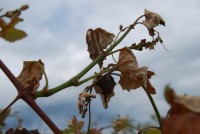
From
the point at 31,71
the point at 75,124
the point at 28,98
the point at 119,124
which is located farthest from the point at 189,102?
the point at 119,124

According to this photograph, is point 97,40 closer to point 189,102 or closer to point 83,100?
point 83,100

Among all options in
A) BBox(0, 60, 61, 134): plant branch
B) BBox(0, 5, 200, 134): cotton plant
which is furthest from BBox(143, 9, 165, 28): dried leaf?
BBox(0, 60, 61, 134): plant branch

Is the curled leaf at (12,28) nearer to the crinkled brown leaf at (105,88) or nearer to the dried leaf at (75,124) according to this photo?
the crinkled brown leaf at (105,88)

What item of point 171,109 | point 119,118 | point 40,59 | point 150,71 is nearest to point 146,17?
point 150,71

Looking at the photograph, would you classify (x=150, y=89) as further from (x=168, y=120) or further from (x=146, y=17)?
(x=168, y=120)

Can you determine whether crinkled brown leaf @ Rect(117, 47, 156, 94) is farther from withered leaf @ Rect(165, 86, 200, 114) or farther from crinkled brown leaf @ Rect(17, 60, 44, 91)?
withered leaf @ Rect(165, 86, 200, 114)

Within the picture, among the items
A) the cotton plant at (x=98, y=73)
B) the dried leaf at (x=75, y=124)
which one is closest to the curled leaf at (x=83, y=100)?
the cotton plant at (x=98, y=73)
